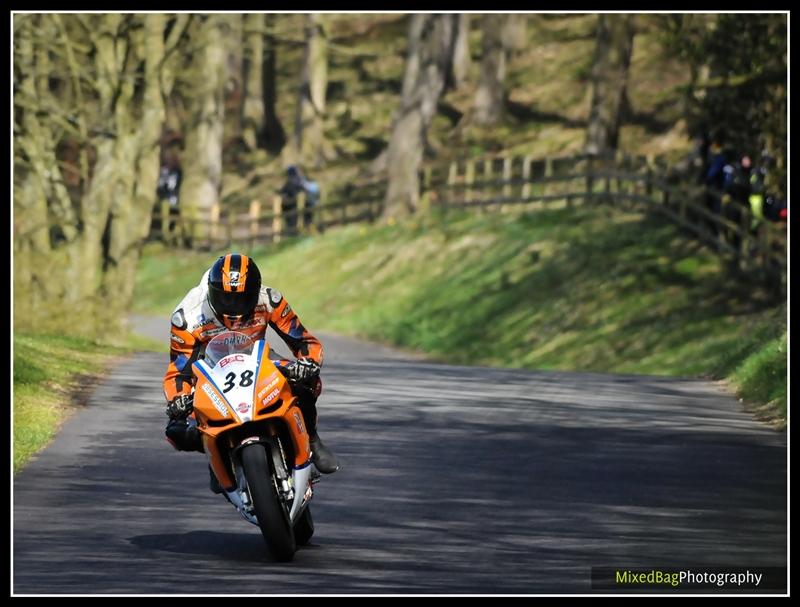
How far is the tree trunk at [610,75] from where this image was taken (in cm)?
4359

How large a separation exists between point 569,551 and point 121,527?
9.01ft

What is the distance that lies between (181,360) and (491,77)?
160 feet

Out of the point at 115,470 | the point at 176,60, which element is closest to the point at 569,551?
the point at 115,470

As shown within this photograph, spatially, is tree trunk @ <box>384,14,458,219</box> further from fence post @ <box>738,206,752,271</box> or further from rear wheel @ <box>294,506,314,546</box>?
rear wheel @ <box>294,506,314,546</box>

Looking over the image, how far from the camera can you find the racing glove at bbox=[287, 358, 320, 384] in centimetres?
1134

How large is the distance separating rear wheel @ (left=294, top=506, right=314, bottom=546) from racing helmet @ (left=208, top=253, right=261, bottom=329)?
48.3 inches

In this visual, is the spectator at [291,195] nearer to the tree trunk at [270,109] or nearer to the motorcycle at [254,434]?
the tree trunk at [270,109]

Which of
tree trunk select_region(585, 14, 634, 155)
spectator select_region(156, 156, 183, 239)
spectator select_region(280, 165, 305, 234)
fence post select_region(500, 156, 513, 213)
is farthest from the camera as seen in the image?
spectator select_region(156, 156, 183, 239)

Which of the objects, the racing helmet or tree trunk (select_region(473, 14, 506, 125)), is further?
tree trunk (select_region(473, 14, 506, 125))

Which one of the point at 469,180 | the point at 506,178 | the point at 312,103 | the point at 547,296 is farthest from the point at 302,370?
the point at 312,103

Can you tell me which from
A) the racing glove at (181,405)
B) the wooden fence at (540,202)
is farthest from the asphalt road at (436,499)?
the wooden fence at (540,202)

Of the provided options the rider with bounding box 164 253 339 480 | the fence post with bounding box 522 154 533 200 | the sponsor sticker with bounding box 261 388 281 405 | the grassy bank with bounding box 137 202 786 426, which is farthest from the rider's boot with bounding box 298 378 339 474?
the fence post with bounding box 522 154 533 200

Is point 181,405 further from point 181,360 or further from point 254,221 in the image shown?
point 254,221

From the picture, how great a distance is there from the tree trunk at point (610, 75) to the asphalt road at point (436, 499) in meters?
23.6
